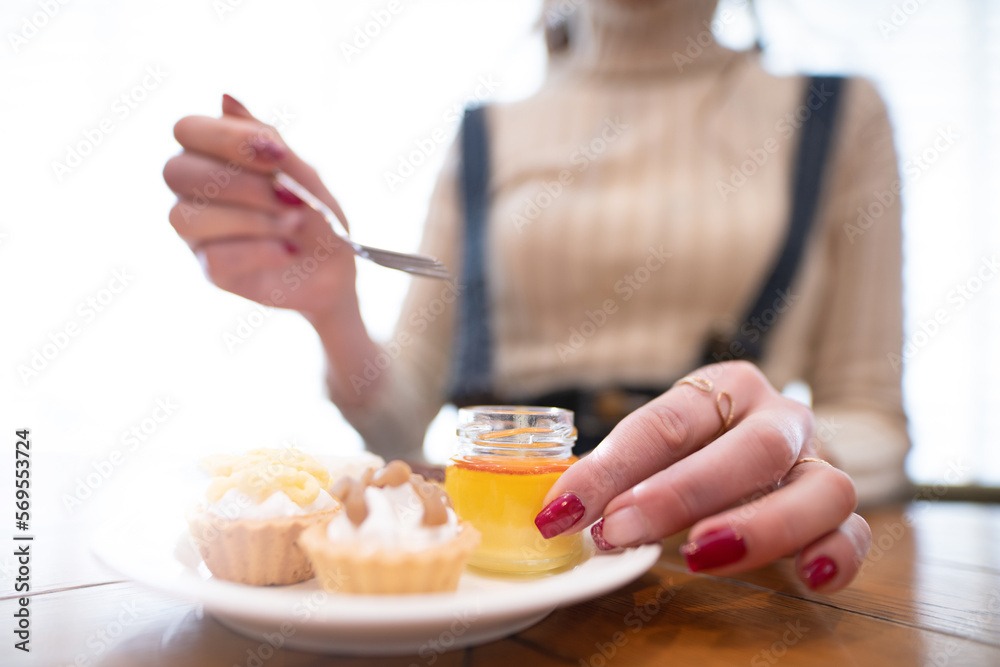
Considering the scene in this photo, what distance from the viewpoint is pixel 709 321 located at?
191 centimetres

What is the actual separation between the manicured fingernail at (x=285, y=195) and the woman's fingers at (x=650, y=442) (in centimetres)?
70

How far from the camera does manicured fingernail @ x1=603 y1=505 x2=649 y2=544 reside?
75cm

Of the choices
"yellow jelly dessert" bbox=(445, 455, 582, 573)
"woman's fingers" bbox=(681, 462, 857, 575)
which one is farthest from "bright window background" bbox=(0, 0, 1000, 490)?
"woman's fingers" bbox=(681, 462, 857, 575)

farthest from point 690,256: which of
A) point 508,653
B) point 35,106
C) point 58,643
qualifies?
point 35,106

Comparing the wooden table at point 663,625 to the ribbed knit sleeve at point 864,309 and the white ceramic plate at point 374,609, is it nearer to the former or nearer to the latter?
the white ceramic plate at point 374,609

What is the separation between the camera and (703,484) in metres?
0.77

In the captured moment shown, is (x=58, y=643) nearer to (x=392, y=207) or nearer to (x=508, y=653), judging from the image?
(x=508, y=653)

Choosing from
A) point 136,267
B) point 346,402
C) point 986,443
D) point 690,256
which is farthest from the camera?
point 986,443

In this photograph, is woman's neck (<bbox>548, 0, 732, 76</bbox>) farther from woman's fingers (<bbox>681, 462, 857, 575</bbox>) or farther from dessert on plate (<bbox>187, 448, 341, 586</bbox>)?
dessert on plate (<bbox>187, 448, 341, 586</bbox>)

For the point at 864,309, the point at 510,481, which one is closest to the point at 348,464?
the point at 510,481

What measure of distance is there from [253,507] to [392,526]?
0.80ft

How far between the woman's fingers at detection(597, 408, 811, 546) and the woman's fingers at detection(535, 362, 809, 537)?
0.07 feet

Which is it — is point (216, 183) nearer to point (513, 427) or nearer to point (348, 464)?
point (348, 464)

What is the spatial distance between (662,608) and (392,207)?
2491 mm
